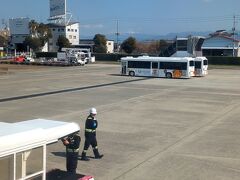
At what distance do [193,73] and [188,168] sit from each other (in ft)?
151

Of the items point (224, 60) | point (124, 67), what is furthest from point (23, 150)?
point (224, 60)

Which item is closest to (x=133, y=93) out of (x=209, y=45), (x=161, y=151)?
(x=161, y=151)

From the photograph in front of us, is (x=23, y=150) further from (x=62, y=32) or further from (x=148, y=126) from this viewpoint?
(x=62, y=32)

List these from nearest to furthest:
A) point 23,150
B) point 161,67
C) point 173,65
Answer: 1. point 23,150
2. point 173,65
3. point 161,67

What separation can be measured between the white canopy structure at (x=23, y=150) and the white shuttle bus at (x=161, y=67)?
48.8 m

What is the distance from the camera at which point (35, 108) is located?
26500 mm

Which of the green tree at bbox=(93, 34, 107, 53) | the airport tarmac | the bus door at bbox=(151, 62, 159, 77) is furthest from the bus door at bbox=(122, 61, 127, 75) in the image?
the green tree at bbox=(93, 34, 107, 53)

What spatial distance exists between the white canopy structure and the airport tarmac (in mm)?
2760

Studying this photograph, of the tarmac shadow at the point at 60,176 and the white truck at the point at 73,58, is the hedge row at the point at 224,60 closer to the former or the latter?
the white truck at the point at 73,58

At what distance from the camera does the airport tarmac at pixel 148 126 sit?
13.5m

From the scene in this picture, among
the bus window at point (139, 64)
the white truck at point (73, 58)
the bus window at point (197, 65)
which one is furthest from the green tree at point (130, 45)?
the bus window at point (139, 64)

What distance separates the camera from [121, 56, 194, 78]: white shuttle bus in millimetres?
55594

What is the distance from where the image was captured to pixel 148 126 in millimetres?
20781

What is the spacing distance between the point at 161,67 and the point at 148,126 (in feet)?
119
